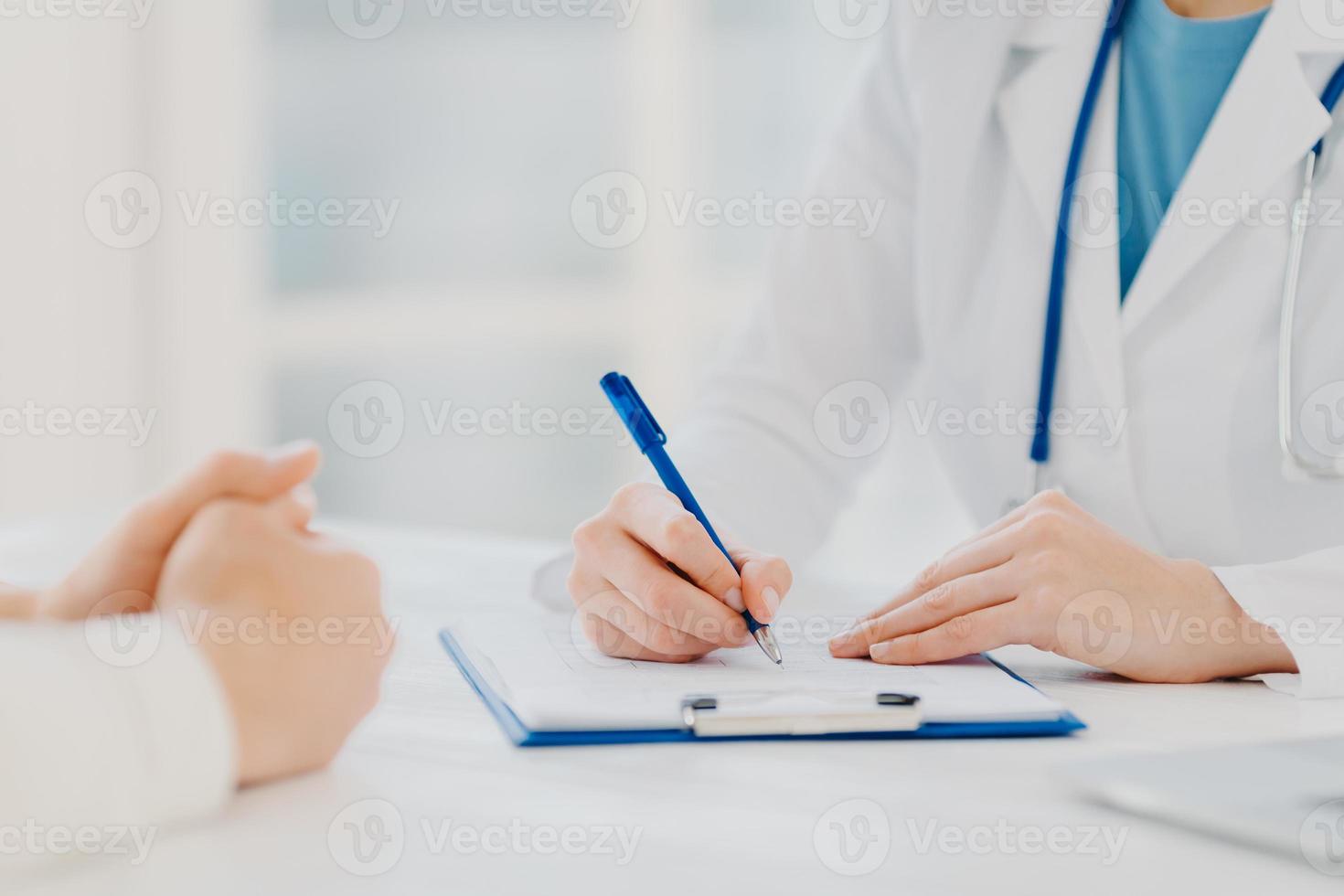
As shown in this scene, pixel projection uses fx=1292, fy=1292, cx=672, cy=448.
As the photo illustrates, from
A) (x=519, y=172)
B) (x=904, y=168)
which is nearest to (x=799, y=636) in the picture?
(x=904, y=168)

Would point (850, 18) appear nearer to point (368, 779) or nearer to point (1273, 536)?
point (1273, 536)

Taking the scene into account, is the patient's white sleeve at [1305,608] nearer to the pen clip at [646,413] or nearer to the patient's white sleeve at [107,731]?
the pen clip at [646,413]

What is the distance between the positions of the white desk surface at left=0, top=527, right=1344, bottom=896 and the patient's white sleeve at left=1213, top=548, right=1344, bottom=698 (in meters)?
0.02

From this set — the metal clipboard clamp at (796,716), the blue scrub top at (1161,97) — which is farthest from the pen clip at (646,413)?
the blue scrub top at (1161,97)

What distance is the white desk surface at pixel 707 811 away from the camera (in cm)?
46

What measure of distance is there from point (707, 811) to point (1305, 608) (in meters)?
0.48

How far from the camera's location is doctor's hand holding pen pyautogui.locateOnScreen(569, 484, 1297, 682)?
776 millimetres

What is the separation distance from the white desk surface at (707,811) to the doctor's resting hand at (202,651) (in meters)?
0.03

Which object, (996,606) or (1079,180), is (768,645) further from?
(1079,180)

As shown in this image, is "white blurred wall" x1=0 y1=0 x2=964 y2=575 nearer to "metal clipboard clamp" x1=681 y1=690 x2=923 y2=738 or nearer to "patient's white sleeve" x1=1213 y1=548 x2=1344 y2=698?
"patient's white sleeve" x1=1213 y1=548 x2=1344 y2=698

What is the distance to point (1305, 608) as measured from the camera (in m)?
0.81

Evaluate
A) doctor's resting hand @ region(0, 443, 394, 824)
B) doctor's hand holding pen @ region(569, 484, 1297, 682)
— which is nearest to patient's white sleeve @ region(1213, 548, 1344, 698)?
doctor's hand holding pen @ region(569, 484, 1297, 682)

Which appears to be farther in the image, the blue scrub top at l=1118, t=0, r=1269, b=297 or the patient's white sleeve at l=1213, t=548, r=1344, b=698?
the blue scrub top at l=1118, t=0, r=1269, b=297

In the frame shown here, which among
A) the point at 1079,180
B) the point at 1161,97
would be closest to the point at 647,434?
the point at 1079,180
